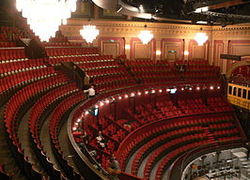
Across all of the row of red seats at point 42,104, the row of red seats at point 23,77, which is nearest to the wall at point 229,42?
the row of red seats at point 42,104

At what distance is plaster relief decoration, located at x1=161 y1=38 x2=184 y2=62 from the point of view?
12.3 metres

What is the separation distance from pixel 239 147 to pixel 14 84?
7.69m

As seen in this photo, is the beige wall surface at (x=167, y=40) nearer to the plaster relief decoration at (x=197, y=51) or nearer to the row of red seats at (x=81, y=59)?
the plaster relief decoration at (x=197, y=51)

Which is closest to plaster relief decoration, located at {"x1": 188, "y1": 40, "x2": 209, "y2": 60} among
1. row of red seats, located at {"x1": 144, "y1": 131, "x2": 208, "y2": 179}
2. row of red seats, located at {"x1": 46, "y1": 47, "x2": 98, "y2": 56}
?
row of red seats, located at {"x1": 144, "y1": 131, "x2": 208, "y2": 179}

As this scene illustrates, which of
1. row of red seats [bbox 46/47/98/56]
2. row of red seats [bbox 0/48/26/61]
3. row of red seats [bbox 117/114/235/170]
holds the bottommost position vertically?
row of red seats [bbox 117/114/235/170]

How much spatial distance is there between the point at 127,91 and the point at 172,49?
16.4 feet

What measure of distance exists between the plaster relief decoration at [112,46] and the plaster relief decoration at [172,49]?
206 cm

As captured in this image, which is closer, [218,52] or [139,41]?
[139,41]

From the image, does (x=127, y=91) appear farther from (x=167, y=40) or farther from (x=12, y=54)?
(x=167, y=40)

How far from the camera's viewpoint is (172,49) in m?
12.5

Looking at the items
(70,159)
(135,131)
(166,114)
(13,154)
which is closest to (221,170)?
(166,114)

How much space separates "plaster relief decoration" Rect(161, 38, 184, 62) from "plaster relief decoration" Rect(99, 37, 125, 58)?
2059mm

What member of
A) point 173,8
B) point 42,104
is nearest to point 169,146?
point 173,8

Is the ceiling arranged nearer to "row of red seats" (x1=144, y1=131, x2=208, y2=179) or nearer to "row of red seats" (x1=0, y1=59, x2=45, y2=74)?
"row of red seats" (x1=0, y1=59, x2=45, y2=74)
